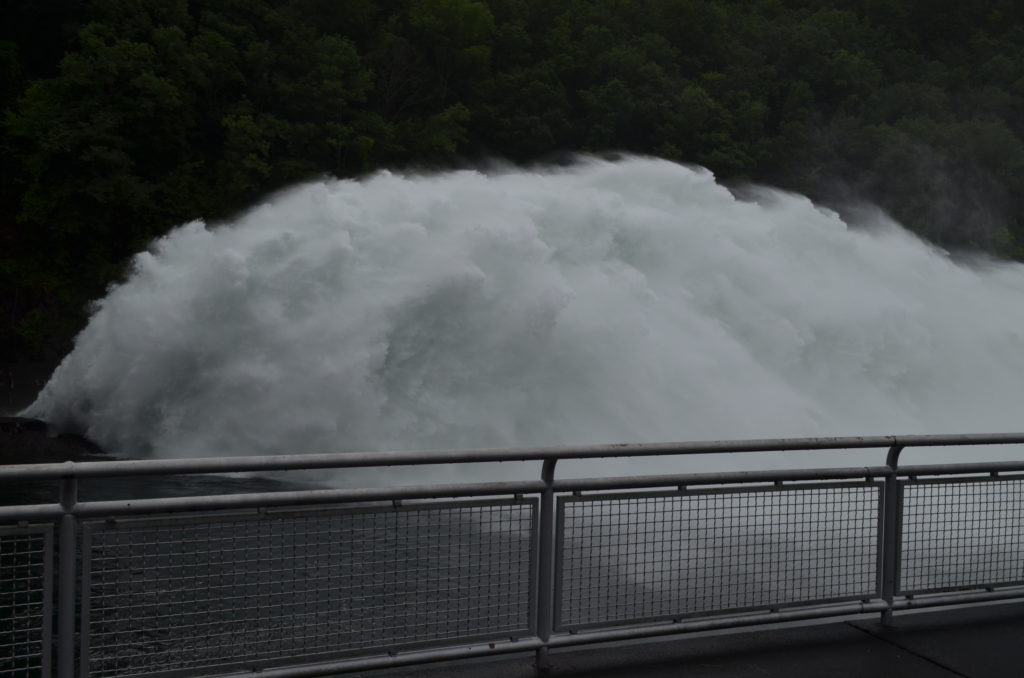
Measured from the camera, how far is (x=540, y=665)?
5.30 meters

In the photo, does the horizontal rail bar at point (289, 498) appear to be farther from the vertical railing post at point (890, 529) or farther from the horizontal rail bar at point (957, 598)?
the horizontal rail bar at point (957, 598)

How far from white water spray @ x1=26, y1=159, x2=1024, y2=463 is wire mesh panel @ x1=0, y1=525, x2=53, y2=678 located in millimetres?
15509

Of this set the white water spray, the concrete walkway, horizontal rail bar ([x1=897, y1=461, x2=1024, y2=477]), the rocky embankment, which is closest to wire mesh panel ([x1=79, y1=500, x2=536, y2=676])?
the concrete walkway

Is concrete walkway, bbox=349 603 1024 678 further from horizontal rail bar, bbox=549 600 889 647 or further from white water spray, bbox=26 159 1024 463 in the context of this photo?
white water spray, bbox=26 159 1024 463

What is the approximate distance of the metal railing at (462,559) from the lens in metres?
4.39

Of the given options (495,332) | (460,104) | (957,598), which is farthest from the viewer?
(460,104)

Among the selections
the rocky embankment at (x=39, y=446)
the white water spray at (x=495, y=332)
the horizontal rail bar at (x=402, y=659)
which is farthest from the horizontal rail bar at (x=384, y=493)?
the rocky embankment at (x=39, y=446)

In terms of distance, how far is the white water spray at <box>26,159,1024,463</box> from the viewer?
20578mm

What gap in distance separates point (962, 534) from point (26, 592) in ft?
15.8

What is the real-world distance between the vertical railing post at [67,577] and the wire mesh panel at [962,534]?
4.16m

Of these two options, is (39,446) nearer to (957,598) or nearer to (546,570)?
(546,570)

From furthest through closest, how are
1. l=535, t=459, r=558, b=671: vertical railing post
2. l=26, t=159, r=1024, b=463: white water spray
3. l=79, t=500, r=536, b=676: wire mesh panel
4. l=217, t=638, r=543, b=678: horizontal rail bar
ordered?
l=26, t=159, r=1024, b=463: white water spray, l=535, t=459, r=558, b=671: vertical railing post, l=217, t=638, r=543, b=678: horizontal rail bar, l=79, t=500, r=536, b=676: wire mesh panel

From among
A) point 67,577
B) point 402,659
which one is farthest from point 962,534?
point 67,577

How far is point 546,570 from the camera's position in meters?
5.19
